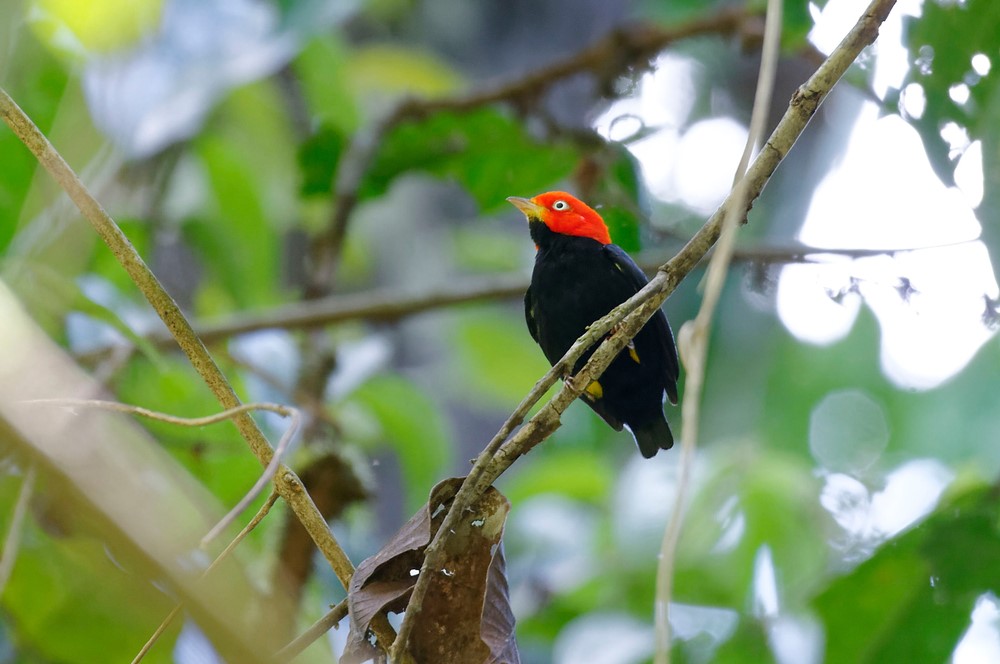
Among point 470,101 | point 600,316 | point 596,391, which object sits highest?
point 600,316

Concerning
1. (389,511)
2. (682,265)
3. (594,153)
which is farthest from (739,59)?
(682,265)

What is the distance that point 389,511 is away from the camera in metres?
8.53

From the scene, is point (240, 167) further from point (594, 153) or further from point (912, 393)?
point (912, 393)

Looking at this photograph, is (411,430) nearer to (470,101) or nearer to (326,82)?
(470,101)

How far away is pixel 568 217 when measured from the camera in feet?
12.8

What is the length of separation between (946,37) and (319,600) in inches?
133

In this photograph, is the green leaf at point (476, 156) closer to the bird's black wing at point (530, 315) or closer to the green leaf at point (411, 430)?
the green leaf at point (411, 430)

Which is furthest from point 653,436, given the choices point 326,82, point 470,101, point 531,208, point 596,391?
point 326,82

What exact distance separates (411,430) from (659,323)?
2.73m

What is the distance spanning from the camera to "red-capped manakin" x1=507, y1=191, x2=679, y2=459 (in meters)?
3.51

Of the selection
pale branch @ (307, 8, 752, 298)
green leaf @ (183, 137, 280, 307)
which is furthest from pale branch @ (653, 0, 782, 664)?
green leaf @ (183, 137, 280, 307)

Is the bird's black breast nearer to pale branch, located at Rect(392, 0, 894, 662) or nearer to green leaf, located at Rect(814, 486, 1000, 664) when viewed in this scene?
green leaf, located at Rect(814, 486, 1000, 664)

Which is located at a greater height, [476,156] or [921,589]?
[476,156]

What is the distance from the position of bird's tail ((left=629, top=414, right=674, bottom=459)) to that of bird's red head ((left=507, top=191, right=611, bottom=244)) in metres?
0.70
